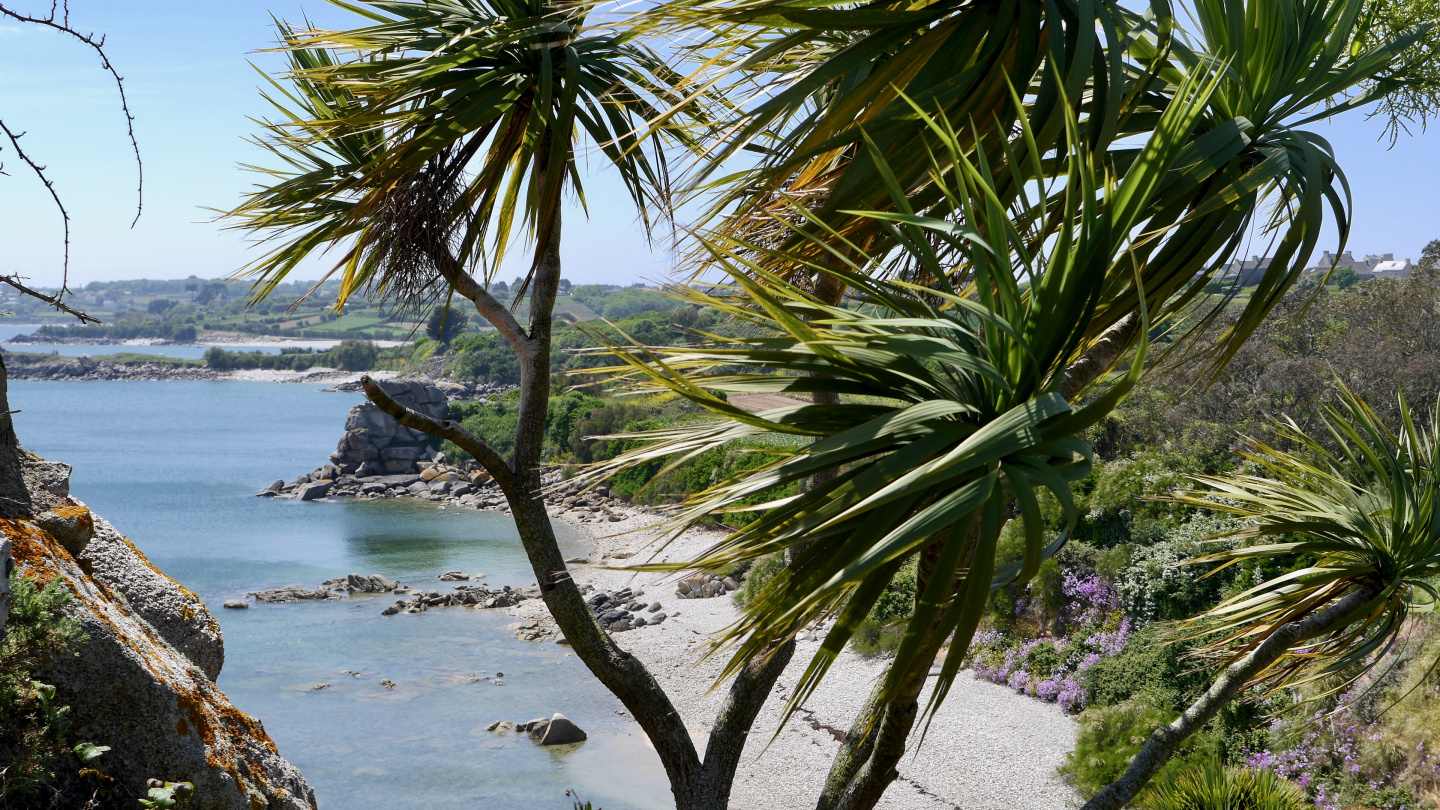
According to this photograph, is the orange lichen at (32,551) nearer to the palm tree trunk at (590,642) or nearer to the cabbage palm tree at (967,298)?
the palm tree trunk at (590,642)

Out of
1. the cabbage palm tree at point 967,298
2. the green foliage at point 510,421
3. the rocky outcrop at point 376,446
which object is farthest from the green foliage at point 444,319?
the rocky outcrop at point 376,446

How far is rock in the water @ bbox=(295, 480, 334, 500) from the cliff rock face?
1755 inches

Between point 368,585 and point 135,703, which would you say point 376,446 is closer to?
point 368,585

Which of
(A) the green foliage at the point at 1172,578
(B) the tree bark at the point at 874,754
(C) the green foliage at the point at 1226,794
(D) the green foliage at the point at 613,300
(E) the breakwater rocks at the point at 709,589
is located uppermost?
(D) the green foliage at the point at 613,300

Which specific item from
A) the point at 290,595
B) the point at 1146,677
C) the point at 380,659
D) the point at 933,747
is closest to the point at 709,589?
the point at 380,659

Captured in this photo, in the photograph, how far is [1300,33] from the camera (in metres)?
2.36

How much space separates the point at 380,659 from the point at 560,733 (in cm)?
709

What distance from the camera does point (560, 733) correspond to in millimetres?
15281

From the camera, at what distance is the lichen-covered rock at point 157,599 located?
10.9ft

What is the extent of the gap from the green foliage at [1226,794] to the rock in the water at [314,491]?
43.6 meters

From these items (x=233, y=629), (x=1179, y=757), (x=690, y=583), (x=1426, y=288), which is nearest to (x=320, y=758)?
(x=233, y=629)

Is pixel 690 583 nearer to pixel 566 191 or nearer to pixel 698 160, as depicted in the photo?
pixel 566 191

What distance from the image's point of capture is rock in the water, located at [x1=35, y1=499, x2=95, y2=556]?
9.53 ft

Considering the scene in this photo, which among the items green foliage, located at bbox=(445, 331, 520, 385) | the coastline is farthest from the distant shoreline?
green foliage, located at bbox=(445, 331, 520, 385)
